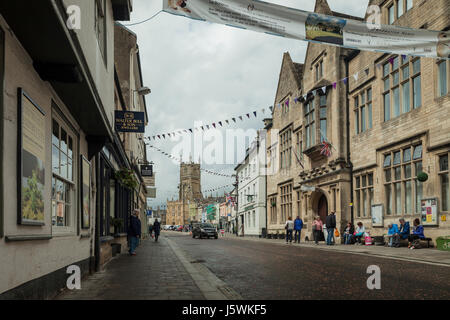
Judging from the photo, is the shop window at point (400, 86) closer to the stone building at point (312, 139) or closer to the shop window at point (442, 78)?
the shop window at point (442, 78)

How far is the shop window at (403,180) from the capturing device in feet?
61.5

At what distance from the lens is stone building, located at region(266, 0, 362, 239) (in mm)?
25594

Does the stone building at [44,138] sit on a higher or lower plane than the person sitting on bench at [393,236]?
higher

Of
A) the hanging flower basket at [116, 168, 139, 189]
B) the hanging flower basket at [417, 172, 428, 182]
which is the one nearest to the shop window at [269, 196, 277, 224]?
the hanging flower basket at [417, 172, 428, 182]

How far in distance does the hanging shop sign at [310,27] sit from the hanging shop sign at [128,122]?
6.41 metres

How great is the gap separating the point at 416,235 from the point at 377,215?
4.07m

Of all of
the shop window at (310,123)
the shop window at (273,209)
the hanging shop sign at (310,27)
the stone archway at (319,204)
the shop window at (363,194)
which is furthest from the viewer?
the shop window at (273,209)

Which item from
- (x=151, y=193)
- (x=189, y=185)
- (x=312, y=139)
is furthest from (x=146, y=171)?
(x=189, y=185)

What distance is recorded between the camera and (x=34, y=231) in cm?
528

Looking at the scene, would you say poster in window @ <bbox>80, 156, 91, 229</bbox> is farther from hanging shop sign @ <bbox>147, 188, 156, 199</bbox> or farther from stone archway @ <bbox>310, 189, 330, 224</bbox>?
hanging shop sign @ <bbox>147, 188, 156, 199</bbox>

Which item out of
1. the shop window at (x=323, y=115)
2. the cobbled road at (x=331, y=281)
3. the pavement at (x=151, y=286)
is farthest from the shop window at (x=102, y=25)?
the shop window at (x=323, y=115)

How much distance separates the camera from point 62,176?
7.19m
